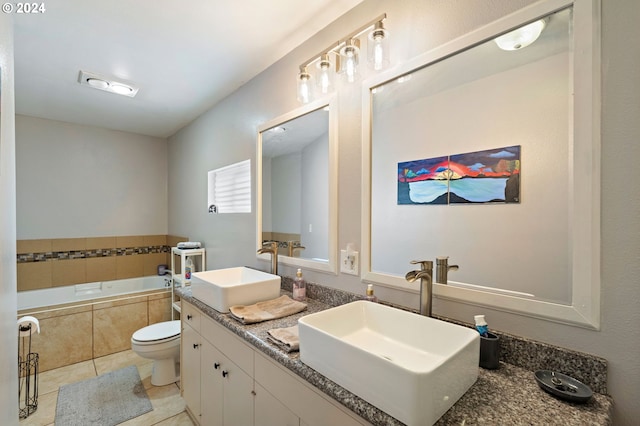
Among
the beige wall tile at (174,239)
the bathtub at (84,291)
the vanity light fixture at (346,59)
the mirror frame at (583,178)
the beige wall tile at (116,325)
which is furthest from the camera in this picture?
the beige wall tile at (174,239)

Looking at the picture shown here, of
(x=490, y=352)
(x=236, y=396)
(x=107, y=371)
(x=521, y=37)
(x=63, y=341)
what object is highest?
(x=521, y=37)

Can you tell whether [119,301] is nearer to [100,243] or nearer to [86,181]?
[100,243]

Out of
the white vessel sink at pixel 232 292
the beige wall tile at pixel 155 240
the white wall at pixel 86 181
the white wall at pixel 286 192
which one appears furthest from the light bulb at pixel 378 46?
the beige wall tile at pixel 155 240

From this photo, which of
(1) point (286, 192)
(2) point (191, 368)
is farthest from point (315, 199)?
(2) point (191, 368)

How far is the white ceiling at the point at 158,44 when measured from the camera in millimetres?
1543

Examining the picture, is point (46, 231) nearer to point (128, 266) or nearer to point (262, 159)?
point (128, 266)

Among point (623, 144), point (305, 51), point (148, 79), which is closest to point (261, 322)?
point (623, 144)

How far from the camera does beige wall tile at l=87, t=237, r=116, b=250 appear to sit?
3494 mm

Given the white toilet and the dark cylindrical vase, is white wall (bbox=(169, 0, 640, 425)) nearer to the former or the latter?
the dark cylindrical vase

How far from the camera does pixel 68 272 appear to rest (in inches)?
131

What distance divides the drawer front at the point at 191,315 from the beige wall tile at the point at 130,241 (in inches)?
93.2

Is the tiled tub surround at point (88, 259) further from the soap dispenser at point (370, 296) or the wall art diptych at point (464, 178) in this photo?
the wall art diptych at point (464, 178)

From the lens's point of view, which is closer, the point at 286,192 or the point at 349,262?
the point at 349,262

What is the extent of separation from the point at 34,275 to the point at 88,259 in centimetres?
48
